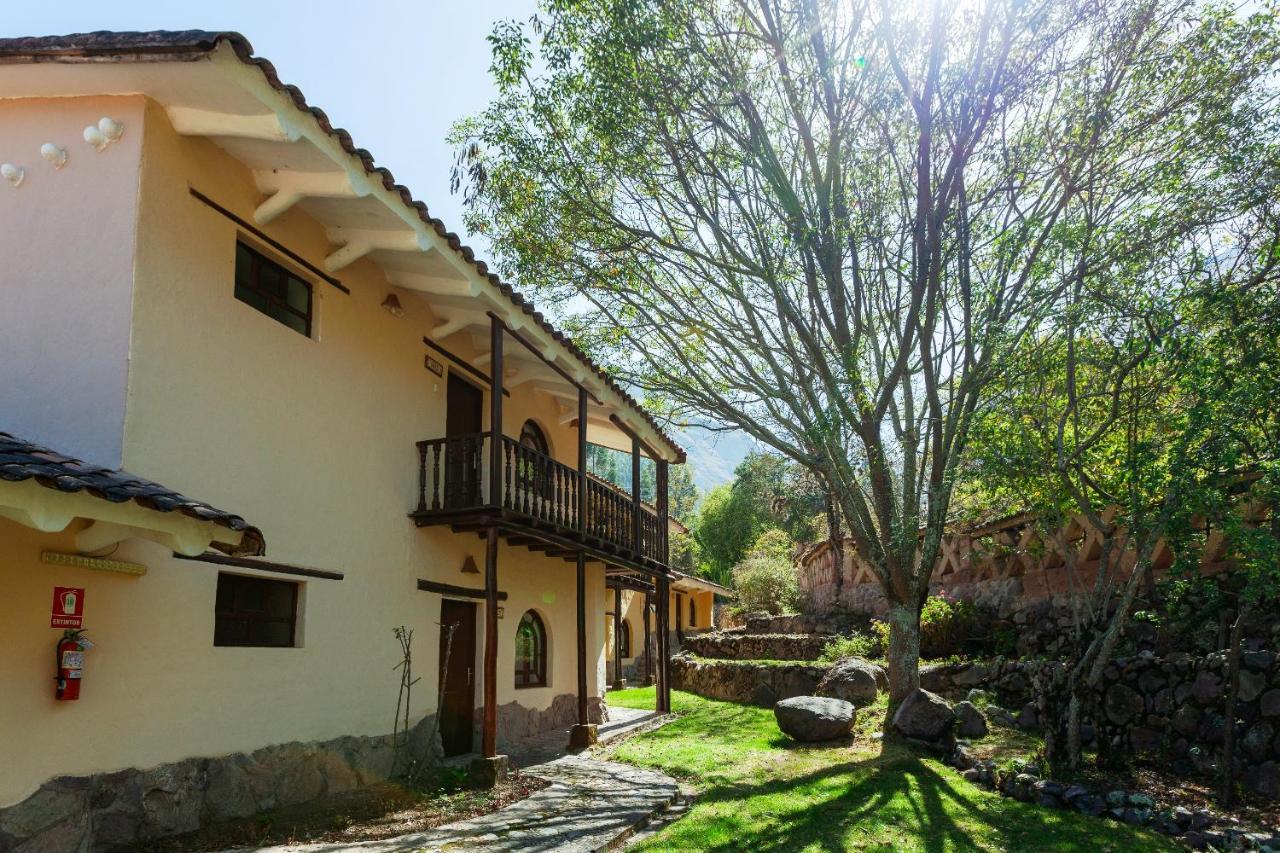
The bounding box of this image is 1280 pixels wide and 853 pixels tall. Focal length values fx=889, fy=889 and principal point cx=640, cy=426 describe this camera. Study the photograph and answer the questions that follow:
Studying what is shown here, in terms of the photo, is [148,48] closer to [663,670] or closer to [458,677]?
[458,677]

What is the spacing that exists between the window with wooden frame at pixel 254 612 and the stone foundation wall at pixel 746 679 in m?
10.0

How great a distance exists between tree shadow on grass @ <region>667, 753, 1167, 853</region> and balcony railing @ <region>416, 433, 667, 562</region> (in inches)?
148

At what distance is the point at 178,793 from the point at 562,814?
2.98 m

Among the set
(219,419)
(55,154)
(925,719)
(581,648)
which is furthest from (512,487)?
(55,154)

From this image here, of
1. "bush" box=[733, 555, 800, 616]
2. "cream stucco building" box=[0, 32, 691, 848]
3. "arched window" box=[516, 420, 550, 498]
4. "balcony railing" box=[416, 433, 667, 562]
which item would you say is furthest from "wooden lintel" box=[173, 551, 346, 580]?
"bush" box=[733, 555, 800, 616]

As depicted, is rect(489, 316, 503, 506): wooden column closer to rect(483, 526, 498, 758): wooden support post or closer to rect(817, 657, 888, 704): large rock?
rect(483, 526, 498, 758): wooden support post

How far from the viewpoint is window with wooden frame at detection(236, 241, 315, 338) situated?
25.6 ft

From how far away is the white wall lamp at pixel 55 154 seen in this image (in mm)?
6809

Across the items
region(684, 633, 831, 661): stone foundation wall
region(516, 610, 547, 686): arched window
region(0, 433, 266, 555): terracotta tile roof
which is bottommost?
region(684, 633, 831, 661): stone foundation wall

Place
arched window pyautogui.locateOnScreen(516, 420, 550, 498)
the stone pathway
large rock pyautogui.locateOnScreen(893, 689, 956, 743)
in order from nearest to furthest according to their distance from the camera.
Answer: the stone pathway
arched window pyautogui.locateOnScreen(516, 420, 550, 498)
large rock pyautogui.locateOnScreen(893, 689, 956, 743)

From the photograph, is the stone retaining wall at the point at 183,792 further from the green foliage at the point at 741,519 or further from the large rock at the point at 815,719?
the green foliage at the point at 741,519

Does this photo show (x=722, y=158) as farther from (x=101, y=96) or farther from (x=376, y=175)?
(x=101, y=96)

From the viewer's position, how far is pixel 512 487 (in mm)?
10922

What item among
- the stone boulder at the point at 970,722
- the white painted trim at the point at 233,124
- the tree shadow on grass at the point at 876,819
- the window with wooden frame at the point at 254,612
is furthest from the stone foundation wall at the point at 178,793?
the stone boulder at the point at 970,722
